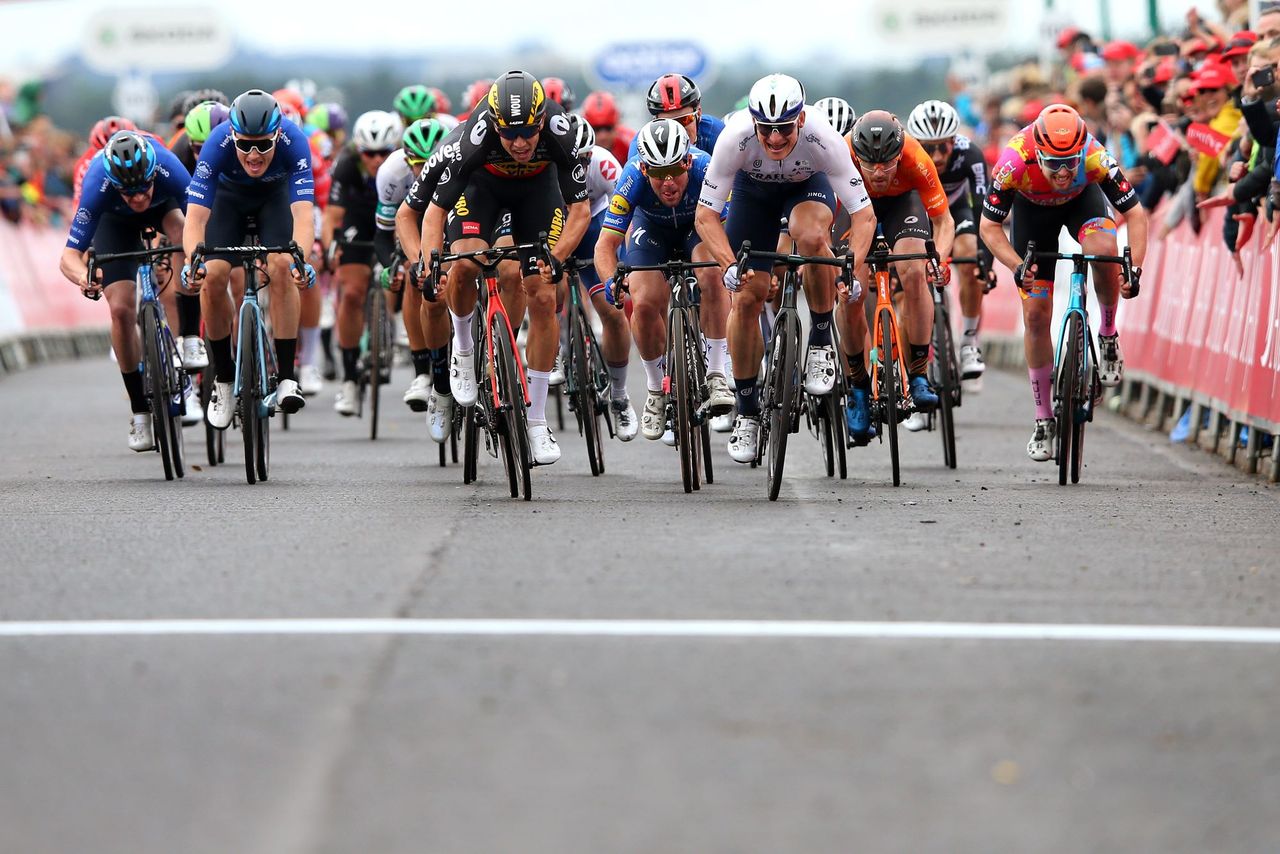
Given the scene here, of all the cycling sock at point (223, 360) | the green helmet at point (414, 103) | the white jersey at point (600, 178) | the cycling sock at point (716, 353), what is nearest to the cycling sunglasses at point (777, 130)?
the cycling sock at point (716, 353)

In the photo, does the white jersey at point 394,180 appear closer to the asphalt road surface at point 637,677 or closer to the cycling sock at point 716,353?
the cycling sock at point 716,353

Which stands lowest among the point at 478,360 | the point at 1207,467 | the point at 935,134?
the point at 1207,467

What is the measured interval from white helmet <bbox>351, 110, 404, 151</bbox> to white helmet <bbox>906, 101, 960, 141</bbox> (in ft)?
11.4

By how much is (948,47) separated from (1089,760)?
4095 cm

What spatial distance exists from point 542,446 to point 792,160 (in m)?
1.83

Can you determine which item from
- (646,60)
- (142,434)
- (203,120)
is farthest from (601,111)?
(646,60)

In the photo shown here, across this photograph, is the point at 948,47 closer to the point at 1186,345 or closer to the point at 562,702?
the point at 1186,345

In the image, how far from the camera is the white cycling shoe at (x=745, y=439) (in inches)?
448

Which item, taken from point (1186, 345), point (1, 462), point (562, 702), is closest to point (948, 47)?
point (1186, 345)

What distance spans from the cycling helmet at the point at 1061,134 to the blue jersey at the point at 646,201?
68.2 inches

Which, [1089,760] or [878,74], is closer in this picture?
[1089,760]

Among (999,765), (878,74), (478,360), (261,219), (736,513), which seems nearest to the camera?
(999,765)

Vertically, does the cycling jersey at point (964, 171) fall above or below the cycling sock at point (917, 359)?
above

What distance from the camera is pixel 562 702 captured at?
570cm
